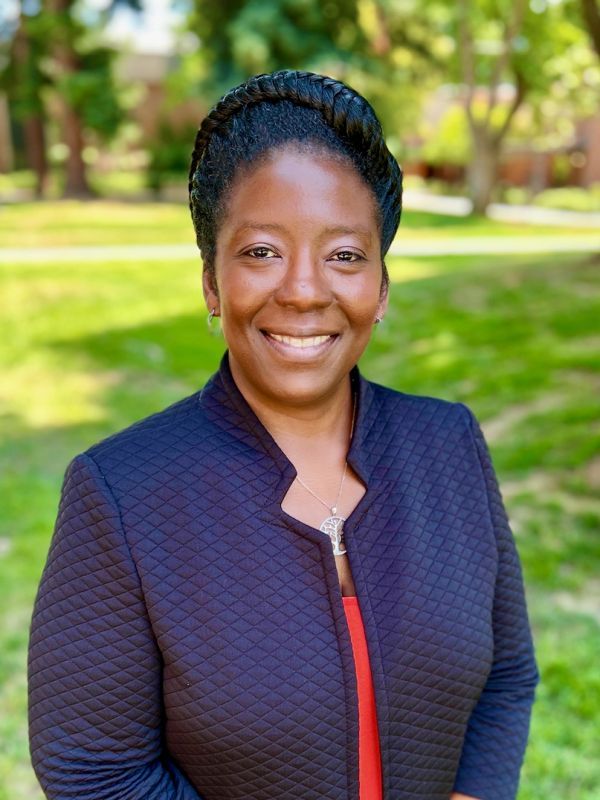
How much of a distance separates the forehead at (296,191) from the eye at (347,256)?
0.12 feet

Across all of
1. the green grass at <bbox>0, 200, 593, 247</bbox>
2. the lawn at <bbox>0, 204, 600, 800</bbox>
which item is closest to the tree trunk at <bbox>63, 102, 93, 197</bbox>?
the green grass at <bbox>0, 200, 593, 247</bbox>

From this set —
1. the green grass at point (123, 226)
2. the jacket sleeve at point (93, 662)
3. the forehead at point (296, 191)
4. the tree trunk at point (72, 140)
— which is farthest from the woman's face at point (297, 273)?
the tree trunk at point (72, 140)

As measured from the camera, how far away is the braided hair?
1.33 meters

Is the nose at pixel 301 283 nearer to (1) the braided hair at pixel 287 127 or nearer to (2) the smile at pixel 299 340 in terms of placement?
(2) the smile at pixel 299 340

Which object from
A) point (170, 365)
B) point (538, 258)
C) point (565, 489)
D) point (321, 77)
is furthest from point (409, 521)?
point (538, 258)

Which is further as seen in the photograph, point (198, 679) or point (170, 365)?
point (170, 365)

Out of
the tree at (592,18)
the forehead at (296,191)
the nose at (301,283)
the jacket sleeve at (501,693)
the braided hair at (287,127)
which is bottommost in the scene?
the jacket sleeve at (501,693)

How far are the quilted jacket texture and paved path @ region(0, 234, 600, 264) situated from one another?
11649mm

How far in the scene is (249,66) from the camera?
2230cm

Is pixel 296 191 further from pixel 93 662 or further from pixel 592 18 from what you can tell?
pixel 592 18

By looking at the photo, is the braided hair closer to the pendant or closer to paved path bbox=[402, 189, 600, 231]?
the pendant

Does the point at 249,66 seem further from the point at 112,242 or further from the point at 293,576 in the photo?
the point at 293,576

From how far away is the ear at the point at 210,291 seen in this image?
1.48m

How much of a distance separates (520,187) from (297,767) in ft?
126
